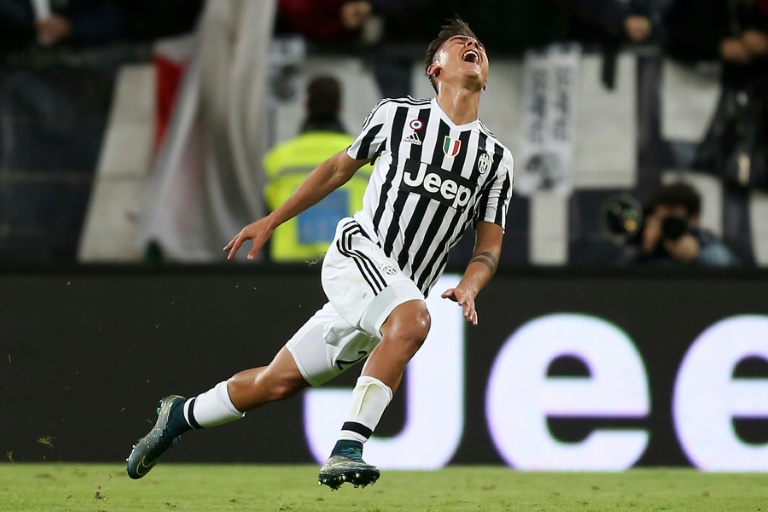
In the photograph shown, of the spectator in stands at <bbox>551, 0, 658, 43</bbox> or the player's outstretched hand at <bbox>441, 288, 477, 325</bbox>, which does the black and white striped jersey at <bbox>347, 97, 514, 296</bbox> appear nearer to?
the player's outstretched hand at <bbox>441, 288, 477, 325</bbox>

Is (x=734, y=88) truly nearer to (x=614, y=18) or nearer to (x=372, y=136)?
(x=614, y=18)

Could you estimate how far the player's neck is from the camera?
17.9ft

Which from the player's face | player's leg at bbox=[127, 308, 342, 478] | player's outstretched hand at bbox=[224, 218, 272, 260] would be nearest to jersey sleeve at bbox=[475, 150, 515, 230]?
the player's face

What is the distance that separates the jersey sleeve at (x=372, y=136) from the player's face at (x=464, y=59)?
28cm

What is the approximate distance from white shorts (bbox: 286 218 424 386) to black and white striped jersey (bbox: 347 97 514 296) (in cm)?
9

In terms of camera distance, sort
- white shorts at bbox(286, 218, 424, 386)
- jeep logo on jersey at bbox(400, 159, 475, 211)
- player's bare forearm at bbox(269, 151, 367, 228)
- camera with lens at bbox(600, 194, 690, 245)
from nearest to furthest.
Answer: white shorts at bbox(286, 218, 424, 386)
jeep logo on jersey at bbox(400, 159, 475, 211)
player's bare forearm at bbox(269, 151, 367, 228)
camera with lens at bbox(600, 194, 690, 245)

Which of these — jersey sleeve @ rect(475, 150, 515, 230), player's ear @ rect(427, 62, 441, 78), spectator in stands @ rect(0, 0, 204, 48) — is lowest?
jersey sleeve @ rect(475, 150, 515, 230)

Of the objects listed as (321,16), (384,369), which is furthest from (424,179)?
(321,16)

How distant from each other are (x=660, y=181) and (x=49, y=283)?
3.59 m

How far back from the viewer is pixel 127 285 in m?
7.90

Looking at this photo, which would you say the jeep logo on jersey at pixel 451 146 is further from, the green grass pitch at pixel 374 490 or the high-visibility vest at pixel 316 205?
the high-visibility vest at pixel 316 205

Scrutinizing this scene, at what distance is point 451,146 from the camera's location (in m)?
5.42

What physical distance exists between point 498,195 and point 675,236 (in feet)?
9.54

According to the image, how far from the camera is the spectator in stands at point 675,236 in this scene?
26.7 ft
